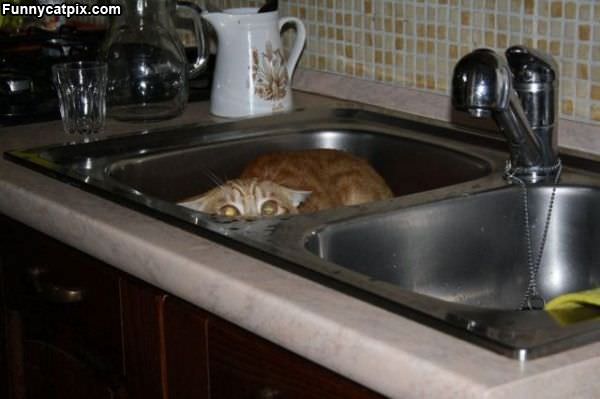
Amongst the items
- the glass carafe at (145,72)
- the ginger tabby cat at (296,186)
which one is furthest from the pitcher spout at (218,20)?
the ginger tabby cat at (296,186)

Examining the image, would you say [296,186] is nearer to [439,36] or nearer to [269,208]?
[269,208]

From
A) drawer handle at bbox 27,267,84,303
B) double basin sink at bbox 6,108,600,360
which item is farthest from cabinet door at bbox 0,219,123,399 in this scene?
double basin sink at bbox 6,108,600,360

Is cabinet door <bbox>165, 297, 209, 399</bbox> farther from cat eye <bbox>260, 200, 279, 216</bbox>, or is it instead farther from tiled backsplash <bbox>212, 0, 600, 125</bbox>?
tiled backsplash <bbox>212, 0, 600, 125</bbox>

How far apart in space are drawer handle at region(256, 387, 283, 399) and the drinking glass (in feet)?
2.64

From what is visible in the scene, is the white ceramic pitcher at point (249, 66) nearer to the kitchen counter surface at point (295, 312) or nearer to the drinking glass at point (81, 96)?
the drinking glass at point (81, 96)

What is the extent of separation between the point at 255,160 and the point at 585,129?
463 millimetres

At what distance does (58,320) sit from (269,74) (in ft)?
1.88

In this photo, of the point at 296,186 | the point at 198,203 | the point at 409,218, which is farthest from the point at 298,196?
the point at 409,218

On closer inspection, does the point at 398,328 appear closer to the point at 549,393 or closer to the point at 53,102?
the point at 549,393

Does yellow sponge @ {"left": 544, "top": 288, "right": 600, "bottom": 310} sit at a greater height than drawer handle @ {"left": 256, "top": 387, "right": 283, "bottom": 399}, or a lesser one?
greater

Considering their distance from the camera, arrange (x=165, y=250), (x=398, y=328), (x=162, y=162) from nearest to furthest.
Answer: (x=398, y=328)
(x=165, y=250)
(x=162, y=162)

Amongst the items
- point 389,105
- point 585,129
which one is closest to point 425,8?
point 389,105

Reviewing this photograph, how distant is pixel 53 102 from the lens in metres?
1.94

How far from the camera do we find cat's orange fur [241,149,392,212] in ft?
5.08
